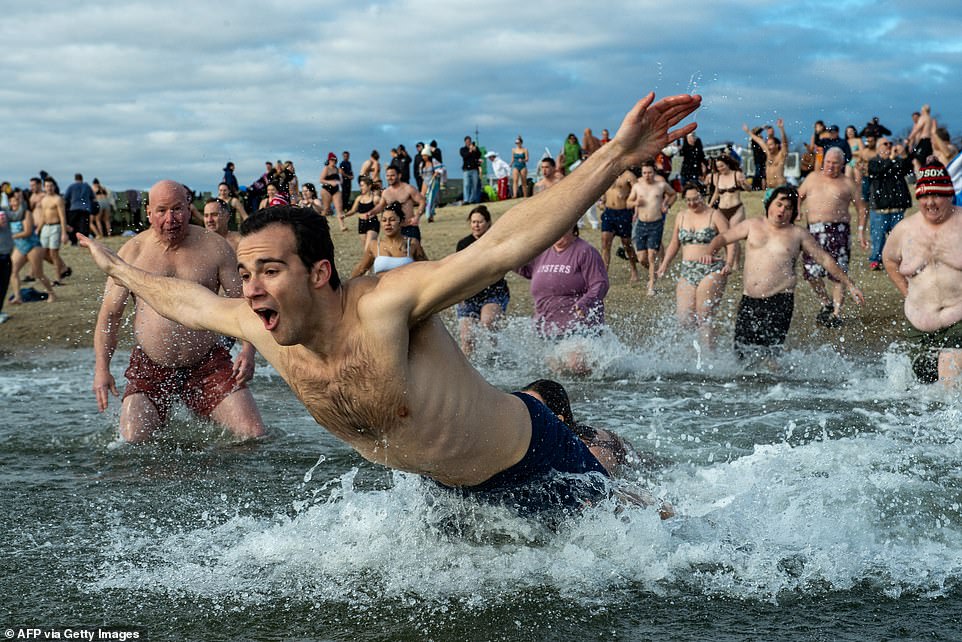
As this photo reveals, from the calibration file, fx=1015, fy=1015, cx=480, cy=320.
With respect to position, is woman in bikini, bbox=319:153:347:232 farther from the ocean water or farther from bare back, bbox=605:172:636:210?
the ocean water

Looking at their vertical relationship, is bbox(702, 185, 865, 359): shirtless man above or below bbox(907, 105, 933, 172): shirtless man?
below

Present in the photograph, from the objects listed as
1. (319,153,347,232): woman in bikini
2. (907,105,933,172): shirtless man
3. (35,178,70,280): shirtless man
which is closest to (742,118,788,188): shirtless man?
(907,105,933,172): shirtless man

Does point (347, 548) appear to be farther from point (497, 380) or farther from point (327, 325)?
point (497, 380)

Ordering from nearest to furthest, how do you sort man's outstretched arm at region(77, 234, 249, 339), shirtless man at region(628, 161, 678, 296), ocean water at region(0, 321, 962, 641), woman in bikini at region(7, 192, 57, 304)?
ocean water at region(0, 321, 962, 641), man's outstretched arm at region(77, 234, 249, 339), shirtless man at region(628, 161, 678, 296), woman in bikini at region(7, 192, 57, 304)

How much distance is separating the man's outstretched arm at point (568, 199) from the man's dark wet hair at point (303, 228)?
0.49 m

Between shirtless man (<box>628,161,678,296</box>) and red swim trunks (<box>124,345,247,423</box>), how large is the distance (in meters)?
8.34

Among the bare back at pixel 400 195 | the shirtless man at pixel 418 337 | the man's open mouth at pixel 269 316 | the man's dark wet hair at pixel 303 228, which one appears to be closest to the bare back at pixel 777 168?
the bare back at pixel 400 195

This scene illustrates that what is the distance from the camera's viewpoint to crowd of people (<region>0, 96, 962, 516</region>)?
336 centimetres

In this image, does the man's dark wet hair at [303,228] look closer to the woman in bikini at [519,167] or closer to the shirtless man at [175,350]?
the shirtless man at [175,350]

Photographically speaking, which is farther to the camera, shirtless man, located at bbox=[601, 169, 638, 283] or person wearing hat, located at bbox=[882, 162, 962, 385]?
shirtless man, located at bbox=[601, 169, 638, 283]

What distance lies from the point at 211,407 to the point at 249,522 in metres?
1.75

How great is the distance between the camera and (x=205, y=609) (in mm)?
3770

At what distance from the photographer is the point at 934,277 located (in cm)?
738

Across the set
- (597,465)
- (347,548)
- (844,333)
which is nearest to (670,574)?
(597,465)
